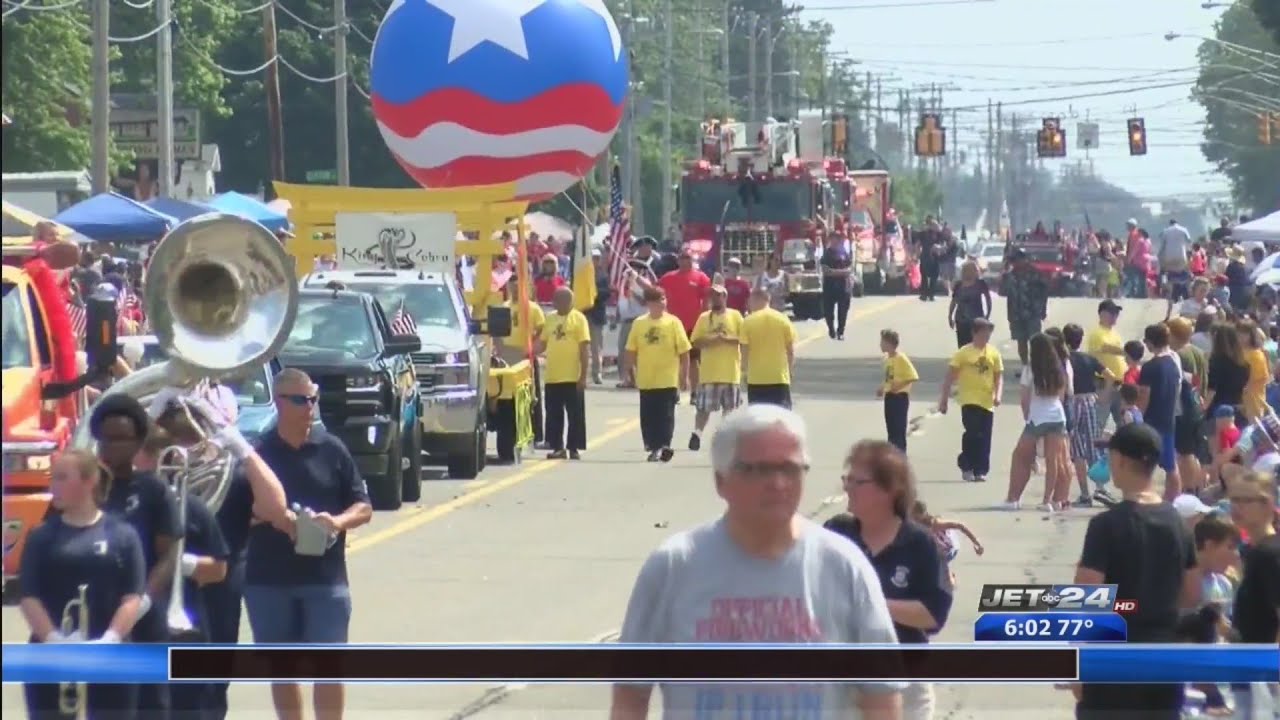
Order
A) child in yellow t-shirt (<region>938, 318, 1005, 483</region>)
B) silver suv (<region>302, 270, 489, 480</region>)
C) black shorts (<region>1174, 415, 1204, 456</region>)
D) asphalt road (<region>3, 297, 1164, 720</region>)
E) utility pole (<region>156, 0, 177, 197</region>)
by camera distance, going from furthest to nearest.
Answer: silver suv (<region>302, 270, 489, 480</region>)
black shorts (<region>1174, 415, 1204, 456</region>)
child in yellow t-shirt (<region>938, 318, 1005, 483</region>)
asphalt road (<region>3, 297, 1164, 720</region>)
utility pole (<region>156, 0, 177, 197</region>)

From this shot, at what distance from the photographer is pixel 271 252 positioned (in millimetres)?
5844

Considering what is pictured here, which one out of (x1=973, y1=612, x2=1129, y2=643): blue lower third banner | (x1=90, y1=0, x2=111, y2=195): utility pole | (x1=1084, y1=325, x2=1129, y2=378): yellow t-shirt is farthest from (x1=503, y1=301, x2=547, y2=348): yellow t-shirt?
(x1=973, y1=612, x2=1129, y2=643): blue lower third banner

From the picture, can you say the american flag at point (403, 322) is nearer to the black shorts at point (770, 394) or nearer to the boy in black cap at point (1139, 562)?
the black shorts at point (770, 394)

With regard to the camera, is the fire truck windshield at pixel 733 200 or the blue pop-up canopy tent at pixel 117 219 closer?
the blue pop-up canopy tent at pixel 117 219

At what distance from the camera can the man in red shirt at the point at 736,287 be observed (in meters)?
15.2

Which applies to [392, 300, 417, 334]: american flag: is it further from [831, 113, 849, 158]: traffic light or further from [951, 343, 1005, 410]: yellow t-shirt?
[831, 113, 849, 158]: traffic light

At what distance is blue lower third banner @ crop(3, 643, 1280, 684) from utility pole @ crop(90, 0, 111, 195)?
3.47 feet

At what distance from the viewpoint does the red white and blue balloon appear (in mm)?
6109

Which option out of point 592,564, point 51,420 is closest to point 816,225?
point 592,564

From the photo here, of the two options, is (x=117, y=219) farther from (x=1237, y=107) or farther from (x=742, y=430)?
(x=1237, y=107)

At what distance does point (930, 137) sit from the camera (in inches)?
253

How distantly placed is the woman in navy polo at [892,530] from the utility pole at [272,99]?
4.88ft

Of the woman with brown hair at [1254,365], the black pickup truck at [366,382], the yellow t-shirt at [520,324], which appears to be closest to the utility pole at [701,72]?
the black pickup truck at [366,382]

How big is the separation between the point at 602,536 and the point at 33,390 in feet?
18.4
